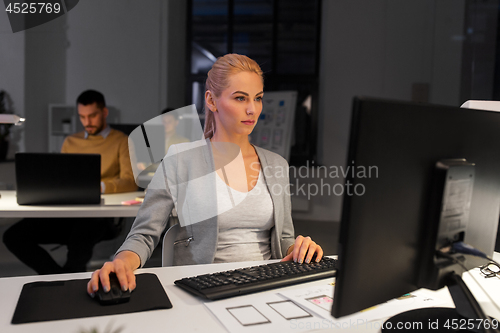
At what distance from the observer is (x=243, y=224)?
1370mm

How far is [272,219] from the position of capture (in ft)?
4.60

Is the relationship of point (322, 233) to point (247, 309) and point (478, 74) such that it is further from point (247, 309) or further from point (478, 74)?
point (247, 309)

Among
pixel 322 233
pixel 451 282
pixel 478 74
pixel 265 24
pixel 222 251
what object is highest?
pixel 265 24

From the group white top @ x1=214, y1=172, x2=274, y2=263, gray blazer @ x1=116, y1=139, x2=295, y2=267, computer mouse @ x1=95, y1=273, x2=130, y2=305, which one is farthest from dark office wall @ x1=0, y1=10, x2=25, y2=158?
computer mouse @ x1=95, y1=273, x2=130, y2=305

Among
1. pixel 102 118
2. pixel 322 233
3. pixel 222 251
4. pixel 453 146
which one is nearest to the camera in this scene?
→ pixel 453 146

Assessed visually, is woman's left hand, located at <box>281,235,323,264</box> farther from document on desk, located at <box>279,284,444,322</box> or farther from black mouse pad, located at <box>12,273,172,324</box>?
black mouse pad, located at <box>12,273,172,324</box>

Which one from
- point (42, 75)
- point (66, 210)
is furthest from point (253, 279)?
point (42, 75)

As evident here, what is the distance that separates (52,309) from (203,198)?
62 centimetres

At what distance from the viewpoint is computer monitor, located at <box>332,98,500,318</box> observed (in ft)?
1.91

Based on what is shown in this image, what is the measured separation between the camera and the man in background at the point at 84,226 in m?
2.64

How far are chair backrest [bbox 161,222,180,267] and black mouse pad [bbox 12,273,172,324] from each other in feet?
1.13

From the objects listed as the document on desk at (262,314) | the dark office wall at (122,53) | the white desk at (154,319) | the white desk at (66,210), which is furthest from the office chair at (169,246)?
the dark office wall at (122,53)

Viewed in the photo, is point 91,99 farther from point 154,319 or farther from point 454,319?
point 454,319

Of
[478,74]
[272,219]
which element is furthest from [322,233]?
[272,219]
